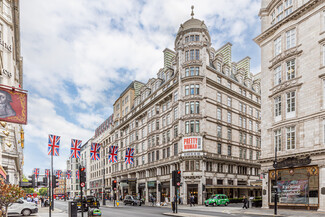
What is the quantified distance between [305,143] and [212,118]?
23.5m

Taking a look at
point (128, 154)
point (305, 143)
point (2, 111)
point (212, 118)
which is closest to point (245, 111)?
point (212, 118)

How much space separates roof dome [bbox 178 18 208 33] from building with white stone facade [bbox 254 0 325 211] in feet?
58.2

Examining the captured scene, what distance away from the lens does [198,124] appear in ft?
161

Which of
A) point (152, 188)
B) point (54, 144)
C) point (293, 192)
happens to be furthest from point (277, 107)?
point (152, 188)

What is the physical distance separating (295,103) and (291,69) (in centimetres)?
381

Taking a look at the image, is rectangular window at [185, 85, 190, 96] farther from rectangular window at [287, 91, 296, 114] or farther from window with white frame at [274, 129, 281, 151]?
rectangular window at [287, 91, 296, 114]

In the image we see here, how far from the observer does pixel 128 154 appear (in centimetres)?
4459

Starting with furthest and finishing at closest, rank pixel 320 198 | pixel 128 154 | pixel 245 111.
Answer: pixel 245 111
pixel 128 154
pixel 320 198

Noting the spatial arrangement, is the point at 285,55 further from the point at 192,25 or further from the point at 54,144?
the point at 54,144

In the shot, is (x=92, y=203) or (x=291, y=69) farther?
(x=92, y=203)

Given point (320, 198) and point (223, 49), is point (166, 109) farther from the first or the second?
point (320, 198)

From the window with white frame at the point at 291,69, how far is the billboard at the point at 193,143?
20.4m

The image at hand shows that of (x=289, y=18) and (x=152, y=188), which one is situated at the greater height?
(x=289, y=18)

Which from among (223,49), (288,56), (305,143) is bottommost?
(305,143)
